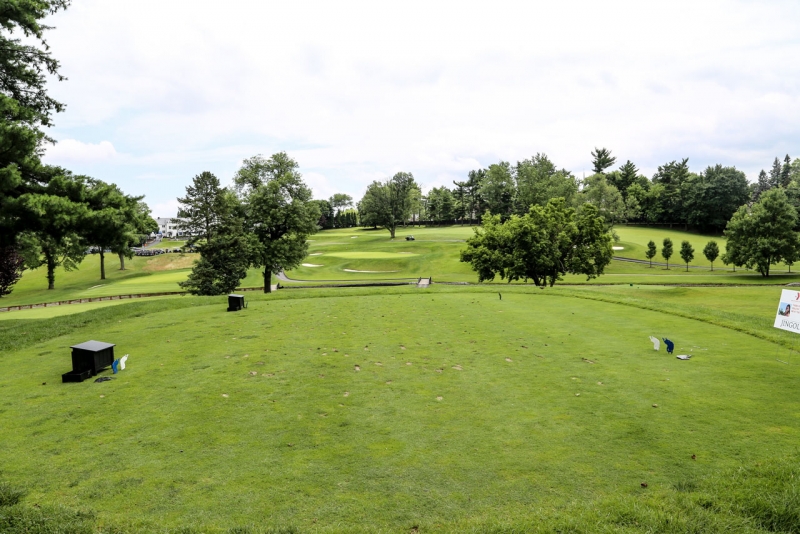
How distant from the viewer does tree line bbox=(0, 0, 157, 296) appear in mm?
14250

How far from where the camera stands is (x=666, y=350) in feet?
40.2

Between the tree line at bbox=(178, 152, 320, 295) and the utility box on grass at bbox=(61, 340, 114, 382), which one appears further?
the tree line at bbox=(178, 152, 320, 295)

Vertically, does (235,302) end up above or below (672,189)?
below

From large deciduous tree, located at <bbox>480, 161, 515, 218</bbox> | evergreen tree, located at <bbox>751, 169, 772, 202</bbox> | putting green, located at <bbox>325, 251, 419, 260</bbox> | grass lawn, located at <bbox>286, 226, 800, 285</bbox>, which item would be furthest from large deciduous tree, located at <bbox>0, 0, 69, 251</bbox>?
evergreen tree, located at <bbox>751, 169, 772, 202</bbox>

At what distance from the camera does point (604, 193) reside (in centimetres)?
8500

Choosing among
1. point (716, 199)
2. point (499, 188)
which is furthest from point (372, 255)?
point (716, 199)

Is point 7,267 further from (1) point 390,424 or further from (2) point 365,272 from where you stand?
(1) point 390,424

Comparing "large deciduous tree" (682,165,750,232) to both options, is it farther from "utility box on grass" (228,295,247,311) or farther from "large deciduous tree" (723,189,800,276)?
"utility box on grass" (228,295,247,311)

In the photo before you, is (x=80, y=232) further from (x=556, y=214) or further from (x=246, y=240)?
(x=556, y=214)

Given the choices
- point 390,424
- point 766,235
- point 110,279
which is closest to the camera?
point 390,424

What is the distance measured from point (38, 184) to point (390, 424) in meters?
17.6

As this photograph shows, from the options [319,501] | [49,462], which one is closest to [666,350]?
[319,501]

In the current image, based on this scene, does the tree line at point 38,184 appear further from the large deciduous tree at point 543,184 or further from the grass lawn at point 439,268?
the large deciduous tree at point 543,184

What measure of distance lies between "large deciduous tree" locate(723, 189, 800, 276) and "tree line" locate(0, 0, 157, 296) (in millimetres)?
63995
